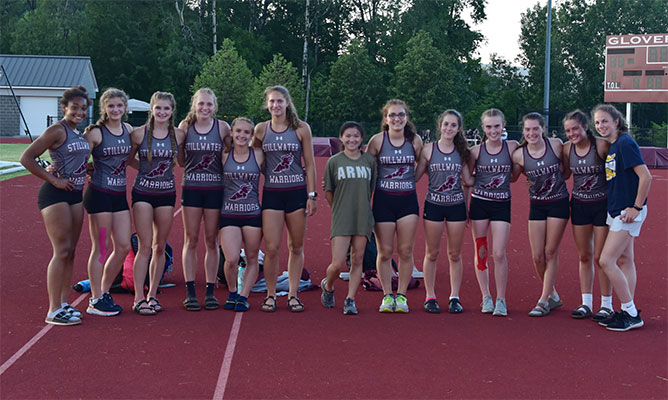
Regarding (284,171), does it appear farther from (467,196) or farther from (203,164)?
(467,196)

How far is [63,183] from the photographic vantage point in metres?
5.48

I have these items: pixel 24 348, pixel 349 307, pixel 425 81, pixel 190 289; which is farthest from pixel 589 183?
pixel 425 81

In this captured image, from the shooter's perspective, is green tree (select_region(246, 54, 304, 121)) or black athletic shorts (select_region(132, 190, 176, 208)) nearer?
black athletic shorts (select_region(132, 190, 176, 208))

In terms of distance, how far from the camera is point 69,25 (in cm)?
5028

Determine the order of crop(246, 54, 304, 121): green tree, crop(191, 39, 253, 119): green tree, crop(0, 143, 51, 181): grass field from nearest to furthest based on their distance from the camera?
crop(0, 143, 51, 181): grass field < crop(246, 54, 304, 121): green tree < crop(191, 39, 253, 119): green tree

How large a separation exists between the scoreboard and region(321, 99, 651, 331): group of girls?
23.8 m

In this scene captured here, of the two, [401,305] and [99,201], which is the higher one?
[99,201]

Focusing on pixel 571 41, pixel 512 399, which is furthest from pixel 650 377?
pixel 571 41

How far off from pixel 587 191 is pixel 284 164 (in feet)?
8.25

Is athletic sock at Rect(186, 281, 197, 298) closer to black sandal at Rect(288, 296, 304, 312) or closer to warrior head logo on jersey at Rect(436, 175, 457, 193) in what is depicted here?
black sandal at Rect(288, 296, 304, 312)

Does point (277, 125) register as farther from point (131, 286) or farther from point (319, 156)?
point (319, 156)

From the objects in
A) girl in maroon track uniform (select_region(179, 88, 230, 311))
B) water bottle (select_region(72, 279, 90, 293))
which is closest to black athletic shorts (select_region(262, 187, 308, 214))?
girl in maroon track uniform (select_region(179, 88, 230, 311))

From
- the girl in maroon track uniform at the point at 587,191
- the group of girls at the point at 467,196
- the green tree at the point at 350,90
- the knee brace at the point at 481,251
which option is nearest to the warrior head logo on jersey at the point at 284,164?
the group of girls at the point at 467,196

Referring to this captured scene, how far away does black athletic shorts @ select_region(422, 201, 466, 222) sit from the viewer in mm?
6098
